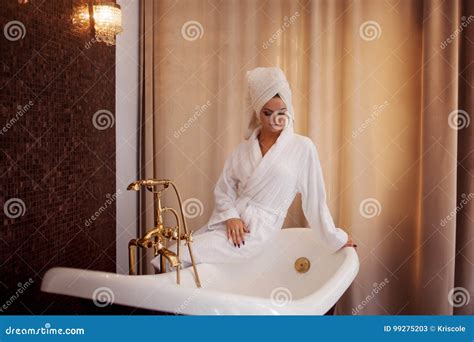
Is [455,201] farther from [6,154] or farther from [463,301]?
[6,154]

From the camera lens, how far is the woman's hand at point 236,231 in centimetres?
189

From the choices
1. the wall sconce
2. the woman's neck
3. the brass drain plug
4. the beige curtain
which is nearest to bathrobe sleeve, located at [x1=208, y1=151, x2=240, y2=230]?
the woman's neck

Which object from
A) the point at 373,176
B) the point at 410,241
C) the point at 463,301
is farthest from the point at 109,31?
the point at 463,301

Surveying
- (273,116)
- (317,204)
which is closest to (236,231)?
(317,204)

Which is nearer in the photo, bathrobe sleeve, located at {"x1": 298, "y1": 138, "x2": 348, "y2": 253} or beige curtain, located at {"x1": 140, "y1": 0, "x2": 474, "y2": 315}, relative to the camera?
bathrobe sleeve, located at {"x1": 298, "y1": 138, "x2": 348, "y2": 253}

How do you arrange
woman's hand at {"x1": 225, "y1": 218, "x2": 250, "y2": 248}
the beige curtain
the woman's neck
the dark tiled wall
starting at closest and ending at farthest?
the dark tiled wall, woman's hand at {"x1": 225, "y1": 218, "x2": 250, "y2": 248}, the woman's neck, the beige curtain

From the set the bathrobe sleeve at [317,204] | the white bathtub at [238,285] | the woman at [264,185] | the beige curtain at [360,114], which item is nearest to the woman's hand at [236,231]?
the woman at [264,185]

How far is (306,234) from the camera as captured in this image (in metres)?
2.21

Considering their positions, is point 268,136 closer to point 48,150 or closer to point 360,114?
point 360,114

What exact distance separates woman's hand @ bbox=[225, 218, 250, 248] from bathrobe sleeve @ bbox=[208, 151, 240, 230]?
0.04 meters

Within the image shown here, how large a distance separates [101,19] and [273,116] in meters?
0.85

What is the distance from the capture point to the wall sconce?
2100mm

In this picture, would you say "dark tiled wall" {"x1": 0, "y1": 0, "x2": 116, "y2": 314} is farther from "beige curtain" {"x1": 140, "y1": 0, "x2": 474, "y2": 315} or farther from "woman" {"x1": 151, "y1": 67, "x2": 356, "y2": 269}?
"woman" {"x1": 151, "y1": 67, "x2": 356, "y2": 269}

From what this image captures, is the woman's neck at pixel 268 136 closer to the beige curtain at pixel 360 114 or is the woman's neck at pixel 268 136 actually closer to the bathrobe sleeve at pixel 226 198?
the bathrobe sleeve at pixel 226 198
